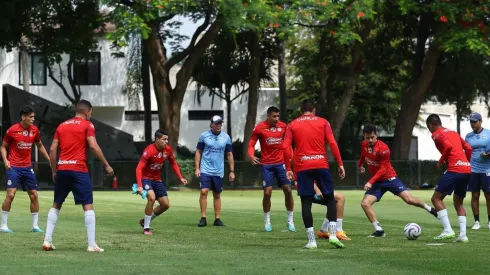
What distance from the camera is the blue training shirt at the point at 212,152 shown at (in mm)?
20734

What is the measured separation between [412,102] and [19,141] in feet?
101

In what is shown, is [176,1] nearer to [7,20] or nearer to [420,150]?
[7,20]

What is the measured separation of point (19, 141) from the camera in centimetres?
1844

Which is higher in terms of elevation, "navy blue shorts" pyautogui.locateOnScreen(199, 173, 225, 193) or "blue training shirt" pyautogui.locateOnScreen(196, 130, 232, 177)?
"blue training shirt" pyautogui.locateOnScreen(196, 130, 232, 177)

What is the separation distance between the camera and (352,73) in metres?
46.9

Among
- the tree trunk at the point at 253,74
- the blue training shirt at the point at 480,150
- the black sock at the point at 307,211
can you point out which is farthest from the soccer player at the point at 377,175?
the tree trunk at the point at 253,74

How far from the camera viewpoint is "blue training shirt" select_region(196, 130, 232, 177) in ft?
68.0

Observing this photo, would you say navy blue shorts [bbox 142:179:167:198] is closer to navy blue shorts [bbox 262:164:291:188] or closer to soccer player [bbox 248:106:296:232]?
soccer player [bbox 248:106:296:232]

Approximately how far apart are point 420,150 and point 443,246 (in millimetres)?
63920

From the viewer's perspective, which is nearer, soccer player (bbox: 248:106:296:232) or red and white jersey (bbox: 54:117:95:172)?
red and white jersey (bbox: 54:117:95:172)

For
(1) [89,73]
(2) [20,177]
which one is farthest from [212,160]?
(1) [89,73]

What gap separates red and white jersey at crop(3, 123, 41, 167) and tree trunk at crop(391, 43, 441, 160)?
2775 cm

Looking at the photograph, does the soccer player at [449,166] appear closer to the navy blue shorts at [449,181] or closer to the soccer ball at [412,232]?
the navy blue shorts at [449,181]

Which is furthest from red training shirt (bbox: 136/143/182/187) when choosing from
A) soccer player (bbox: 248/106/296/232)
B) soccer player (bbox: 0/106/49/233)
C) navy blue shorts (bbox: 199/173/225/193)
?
navy blue shorts (bbox: 199/173/225/193)
